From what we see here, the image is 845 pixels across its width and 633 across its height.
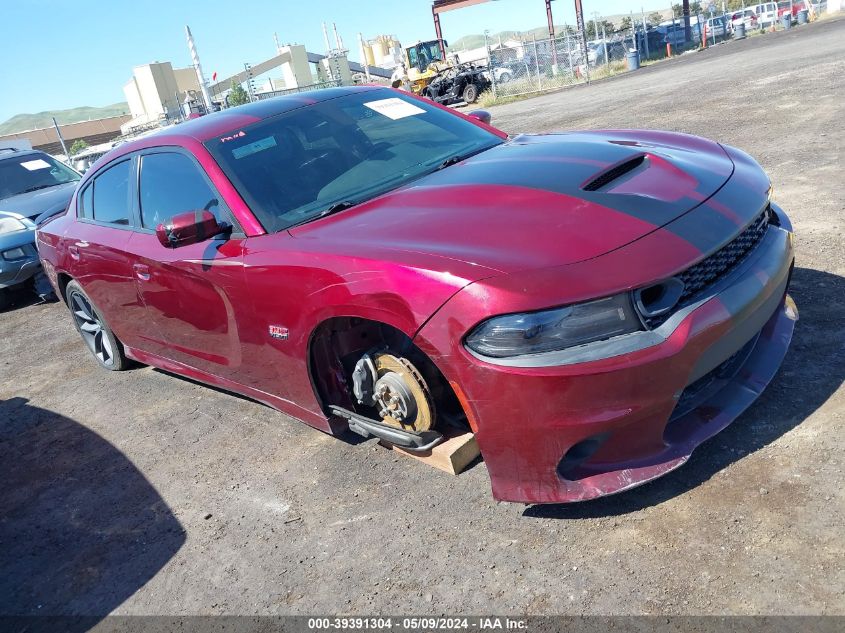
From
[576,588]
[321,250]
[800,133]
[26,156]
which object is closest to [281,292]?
[321,250]

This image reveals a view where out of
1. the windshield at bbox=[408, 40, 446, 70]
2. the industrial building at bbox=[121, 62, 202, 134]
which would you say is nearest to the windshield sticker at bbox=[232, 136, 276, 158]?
the windshield at bbox=[408, 40, 446, 70]

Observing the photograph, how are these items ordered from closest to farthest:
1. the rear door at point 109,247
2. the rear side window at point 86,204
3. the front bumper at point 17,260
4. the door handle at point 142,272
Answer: the door handle at point 142,272 → the rear door at point 109,247 → the rear side window at point 86,204 → the front bumper at point 17,260

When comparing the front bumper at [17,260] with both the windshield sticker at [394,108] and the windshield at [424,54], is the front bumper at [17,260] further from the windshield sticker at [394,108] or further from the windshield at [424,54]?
the windshield at [424,54]

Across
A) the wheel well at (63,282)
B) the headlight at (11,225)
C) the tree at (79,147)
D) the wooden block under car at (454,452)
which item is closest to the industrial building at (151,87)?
the tree at (79,147)

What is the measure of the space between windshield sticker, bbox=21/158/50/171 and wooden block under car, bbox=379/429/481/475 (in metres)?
8.75

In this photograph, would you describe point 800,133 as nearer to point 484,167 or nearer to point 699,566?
point 484,167

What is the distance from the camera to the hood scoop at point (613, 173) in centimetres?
271

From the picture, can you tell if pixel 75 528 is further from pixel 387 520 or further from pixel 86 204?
pixel 86 204

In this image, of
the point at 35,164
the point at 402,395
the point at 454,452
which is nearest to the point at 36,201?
the point at 35,164

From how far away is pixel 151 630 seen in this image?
2568 mm

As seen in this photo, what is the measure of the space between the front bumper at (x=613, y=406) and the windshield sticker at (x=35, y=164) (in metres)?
9.18

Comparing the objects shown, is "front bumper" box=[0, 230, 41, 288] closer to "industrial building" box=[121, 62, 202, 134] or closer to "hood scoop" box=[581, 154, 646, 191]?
"hood scoop" box=[581, 154, 646, 191]

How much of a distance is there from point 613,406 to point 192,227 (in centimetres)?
198

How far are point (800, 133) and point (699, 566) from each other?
6912 millimetres
